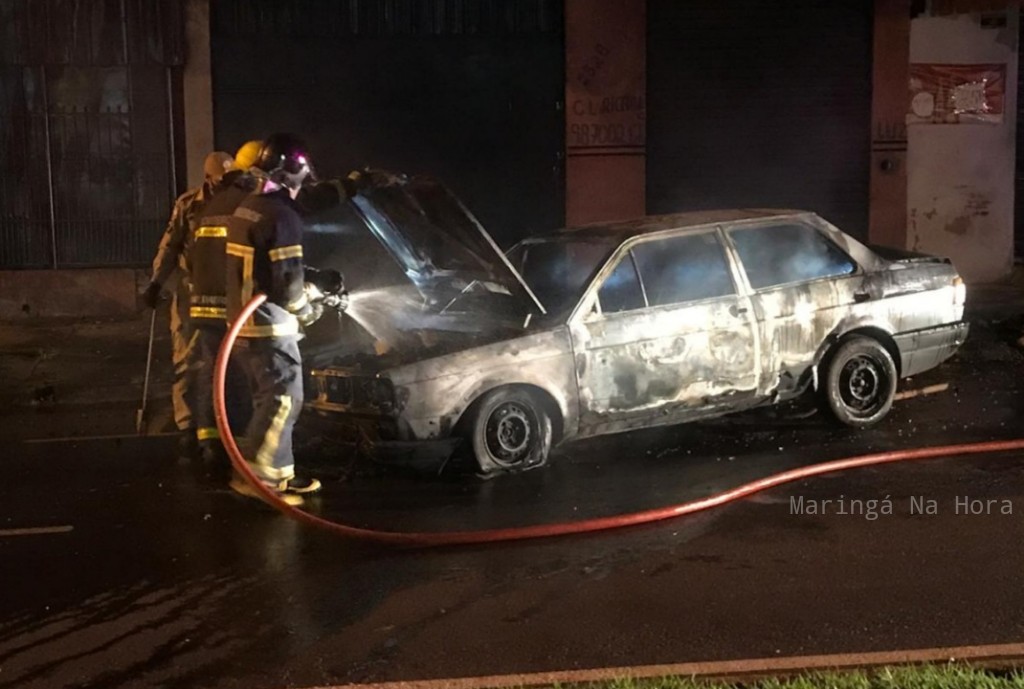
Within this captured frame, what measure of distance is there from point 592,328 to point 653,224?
1020mm

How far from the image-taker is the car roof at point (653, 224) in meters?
8.07

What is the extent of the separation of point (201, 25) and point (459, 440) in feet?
28.4

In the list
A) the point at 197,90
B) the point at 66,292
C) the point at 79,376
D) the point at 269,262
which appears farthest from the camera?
the point at 197,90

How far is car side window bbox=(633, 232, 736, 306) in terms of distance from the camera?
7.89 m

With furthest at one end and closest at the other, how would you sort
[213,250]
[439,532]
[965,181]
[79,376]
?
[965,181] < [79,376] < [213,250] < [439,532]

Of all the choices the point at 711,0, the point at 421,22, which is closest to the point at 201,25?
the point at 421,22

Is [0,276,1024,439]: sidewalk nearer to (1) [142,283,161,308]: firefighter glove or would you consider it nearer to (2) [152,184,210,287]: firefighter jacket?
(1) [142,283,161,308]: firefighter glove

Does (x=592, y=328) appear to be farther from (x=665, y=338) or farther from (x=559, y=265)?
(x=559, y=265)

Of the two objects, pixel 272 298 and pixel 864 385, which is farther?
pixel 864 385

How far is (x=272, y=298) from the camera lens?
6875mm

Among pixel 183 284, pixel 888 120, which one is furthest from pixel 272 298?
pixel 888 120

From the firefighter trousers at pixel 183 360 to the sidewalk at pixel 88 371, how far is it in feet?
4.96

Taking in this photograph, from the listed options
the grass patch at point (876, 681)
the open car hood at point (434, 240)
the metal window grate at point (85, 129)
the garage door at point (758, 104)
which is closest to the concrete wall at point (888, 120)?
the garage door at point (758, 104)

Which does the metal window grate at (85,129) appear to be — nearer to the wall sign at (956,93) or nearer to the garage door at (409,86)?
the garage door at (409,86)
